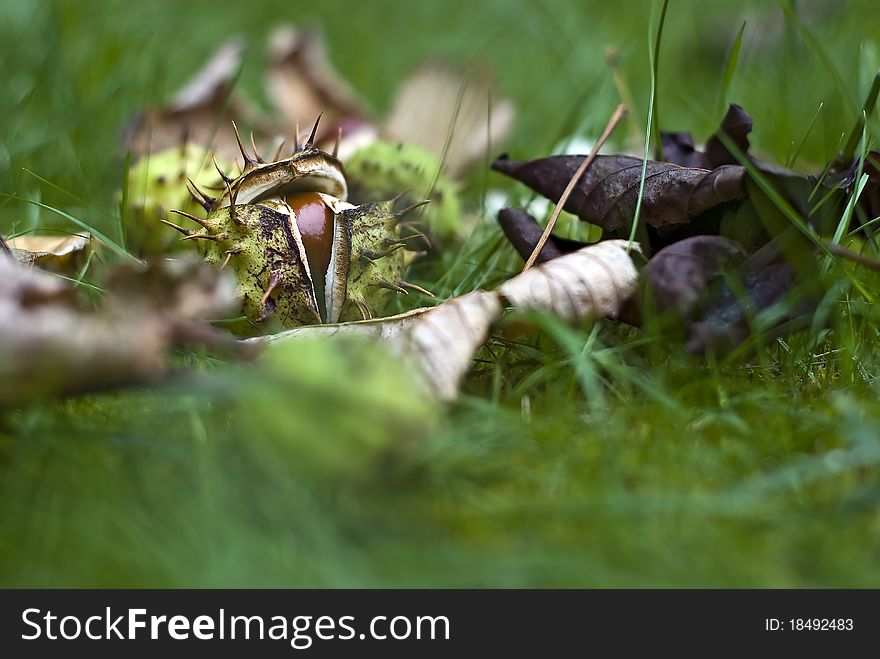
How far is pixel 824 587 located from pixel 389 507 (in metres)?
0.41

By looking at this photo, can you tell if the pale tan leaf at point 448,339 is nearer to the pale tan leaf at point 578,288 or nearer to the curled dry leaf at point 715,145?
the pale tan leaf at point 578,288

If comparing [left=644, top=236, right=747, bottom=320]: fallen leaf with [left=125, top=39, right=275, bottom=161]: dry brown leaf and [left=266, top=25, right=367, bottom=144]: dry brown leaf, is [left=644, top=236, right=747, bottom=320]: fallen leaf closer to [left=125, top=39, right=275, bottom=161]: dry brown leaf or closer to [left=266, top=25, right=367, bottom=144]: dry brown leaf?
[left=125, top=39, right=275, bottom=161]: dry brown leaf

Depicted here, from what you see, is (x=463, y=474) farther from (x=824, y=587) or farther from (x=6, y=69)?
(x=6, y=69)

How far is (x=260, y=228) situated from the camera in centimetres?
126

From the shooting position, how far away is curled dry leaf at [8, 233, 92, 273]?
1433mm

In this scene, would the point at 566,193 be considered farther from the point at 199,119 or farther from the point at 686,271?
the point at 199,119

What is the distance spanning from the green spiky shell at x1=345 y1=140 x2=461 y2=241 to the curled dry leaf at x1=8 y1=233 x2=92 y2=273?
0.47 metres

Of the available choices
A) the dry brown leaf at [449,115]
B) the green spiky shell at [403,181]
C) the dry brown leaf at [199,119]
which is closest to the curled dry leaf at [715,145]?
the green spiky shell at [403,181]

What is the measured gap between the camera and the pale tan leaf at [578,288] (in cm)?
115

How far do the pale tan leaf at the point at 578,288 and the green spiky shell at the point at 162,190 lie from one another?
2.15 ft

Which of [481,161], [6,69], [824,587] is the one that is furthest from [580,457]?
[6,69]

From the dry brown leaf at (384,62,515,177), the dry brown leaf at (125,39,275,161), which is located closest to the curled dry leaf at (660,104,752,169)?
the dry brown leaf at (384,62,515,177)

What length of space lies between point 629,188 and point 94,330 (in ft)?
2.68

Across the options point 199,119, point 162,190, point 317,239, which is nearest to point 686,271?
point 317,239
